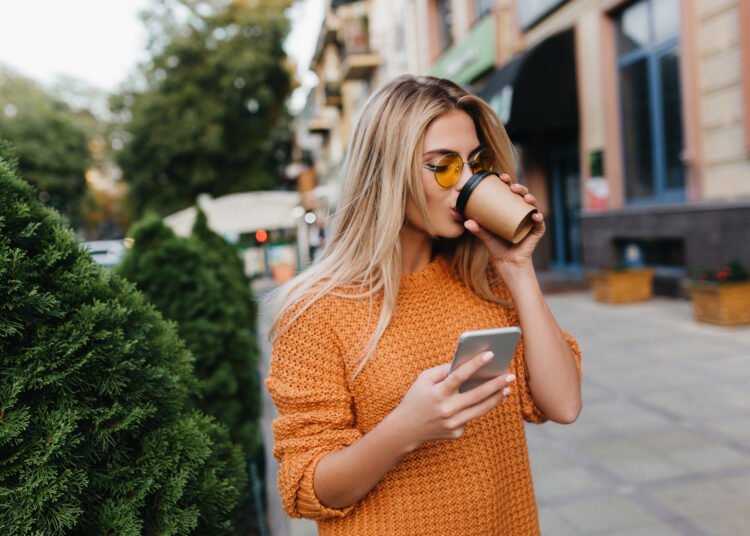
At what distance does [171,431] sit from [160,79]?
83.2 ft

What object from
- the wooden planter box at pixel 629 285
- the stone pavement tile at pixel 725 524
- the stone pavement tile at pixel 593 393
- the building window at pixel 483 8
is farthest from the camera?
the building window at pixel 483 8

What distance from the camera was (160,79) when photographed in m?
24.1

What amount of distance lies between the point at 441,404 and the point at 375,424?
0.94 ft

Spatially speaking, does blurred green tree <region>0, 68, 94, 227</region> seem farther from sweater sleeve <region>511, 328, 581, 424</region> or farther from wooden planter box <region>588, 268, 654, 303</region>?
sweater sleeve <region>511, 328, 581, 424</region>

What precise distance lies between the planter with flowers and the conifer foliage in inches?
257

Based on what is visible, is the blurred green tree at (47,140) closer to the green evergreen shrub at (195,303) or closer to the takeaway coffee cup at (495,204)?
the green evergreen shrub at (195,303)

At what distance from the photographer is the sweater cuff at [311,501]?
1.24 meters

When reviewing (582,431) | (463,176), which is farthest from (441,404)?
(582,431)

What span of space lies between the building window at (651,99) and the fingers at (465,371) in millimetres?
8414

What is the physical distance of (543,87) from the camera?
34.2ft

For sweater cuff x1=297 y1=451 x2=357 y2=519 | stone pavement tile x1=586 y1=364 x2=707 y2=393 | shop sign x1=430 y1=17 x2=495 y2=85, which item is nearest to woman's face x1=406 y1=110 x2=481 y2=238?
sweater cuff x1=297 y1=451 x2=357 y2=519

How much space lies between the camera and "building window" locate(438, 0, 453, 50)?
1588 cm

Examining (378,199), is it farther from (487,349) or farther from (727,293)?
(727,293)

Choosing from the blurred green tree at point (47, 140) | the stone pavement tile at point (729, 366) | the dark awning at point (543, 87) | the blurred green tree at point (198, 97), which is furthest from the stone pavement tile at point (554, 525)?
the blurred green tree at point (47, 140)
